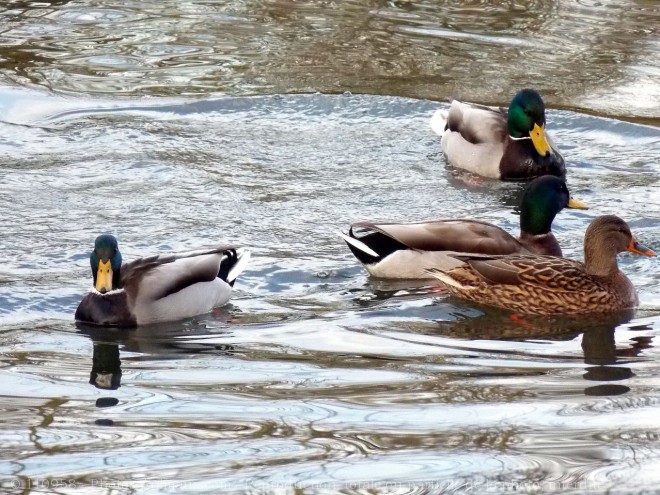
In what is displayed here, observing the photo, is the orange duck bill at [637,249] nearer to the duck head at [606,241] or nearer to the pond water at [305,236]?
the duck head at [606,241]

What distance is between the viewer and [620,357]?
6.92 meters

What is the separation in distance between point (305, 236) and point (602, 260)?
195cm

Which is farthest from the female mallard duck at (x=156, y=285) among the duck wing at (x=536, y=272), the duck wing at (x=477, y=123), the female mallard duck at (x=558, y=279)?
the duck wing at (x=477, y=123)

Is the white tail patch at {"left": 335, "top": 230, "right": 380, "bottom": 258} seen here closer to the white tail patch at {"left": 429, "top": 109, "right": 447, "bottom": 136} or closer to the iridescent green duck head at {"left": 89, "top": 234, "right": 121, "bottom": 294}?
the iridescent green duck head at {"left": 89, "top": 234, "right": 121, "bottom": 294}

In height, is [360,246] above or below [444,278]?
above

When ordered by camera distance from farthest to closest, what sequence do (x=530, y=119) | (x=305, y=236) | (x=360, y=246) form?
1. (x=530, y=119)
2. (x=305, y=236)
3. (x=360, y=246)

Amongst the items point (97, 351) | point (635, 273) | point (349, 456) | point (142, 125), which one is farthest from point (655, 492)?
point (142, 125)

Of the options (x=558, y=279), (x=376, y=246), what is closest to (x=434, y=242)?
Answer: (x=376, y=246)

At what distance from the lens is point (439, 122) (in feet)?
38.6

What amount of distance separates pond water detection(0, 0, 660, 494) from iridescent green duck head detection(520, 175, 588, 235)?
455 millimetres

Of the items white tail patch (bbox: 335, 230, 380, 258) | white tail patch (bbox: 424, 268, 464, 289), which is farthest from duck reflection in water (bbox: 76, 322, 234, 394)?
white tail patch (bbox: 424, 268, 464, 289)

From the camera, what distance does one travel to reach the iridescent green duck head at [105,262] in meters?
7.68

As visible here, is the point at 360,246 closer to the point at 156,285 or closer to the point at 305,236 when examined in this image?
the point at 305,236

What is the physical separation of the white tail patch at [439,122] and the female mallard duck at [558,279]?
11.3 ft
